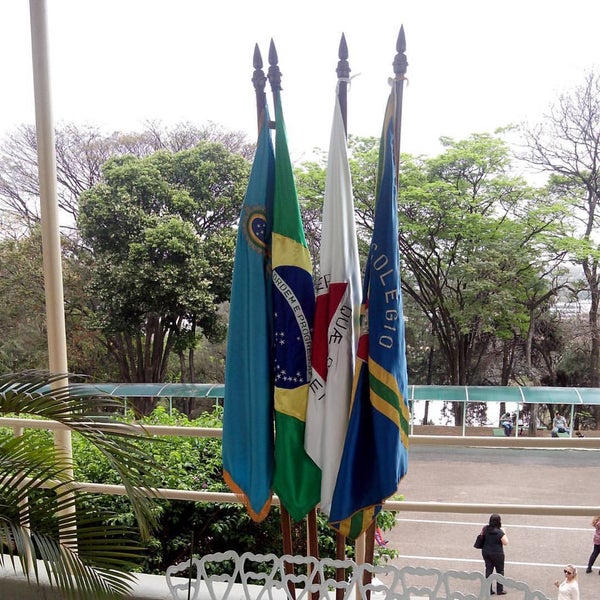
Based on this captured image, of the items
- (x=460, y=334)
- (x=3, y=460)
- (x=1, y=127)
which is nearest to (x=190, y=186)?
(x=1, y=127)

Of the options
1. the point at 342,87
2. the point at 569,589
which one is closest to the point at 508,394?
the point at 569,589

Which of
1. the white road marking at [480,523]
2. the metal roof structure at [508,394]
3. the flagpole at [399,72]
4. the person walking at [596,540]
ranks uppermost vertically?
the flagpole at [399,72]

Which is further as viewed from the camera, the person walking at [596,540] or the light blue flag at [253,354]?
the person walking at [596,540]

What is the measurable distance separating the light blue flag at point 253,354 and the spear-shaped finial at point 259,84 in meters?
0.02

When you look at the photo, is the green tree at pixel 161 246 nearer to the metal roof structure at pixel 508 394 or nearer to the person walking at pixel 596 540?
the metal roof structure at pixel 508 394

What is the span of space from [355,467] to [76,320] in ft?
16.0

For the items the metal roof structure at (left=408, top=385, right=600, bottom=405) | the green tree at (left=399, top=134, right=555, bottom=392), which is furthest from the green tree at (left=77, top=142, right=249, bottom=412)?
the metal roof structure at (left=408, top=385, right=600, bottom=405)

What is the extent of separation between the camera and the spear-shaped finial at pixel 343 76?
5.24ft

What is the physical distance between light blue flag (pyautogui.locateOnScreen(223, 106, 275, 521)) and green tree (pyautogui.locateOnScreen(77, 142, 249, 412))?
12.3 ft

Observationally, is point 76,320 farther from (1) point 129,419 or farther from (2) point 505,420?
(1) point 129,419

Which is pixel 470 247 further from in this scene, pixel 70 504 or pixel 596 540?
pixel 70 504

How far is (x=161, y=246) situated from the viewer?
5.40m

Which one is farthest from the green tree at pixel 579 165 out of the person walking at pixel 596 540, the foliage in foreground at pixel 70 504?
the foliage in foreground at pixel 70 504

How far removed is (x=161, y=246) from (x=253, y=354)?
3.94m
